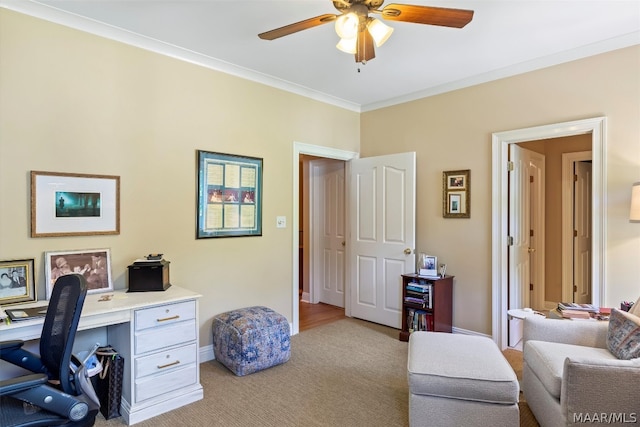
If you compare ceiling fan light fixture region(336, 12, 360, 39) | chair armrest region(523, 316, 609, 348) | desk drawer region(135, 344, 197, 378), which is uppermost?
ceiling fan light fixture region(336, 12, 360, 39)

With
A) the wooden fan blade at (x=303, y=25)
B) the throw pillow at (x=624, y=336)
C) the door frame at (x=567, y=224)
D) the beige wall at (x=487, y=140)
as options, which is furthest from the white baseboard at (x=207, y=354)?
the door frame at (x=567, y=224)

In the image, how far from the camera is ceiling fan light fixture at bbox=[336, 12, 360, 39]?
193 cm

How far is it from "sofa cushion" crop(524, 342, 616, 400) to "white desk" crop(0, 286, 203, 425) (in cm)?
221

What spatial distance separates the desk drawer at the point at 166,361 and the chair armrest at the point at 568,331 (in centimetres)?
233

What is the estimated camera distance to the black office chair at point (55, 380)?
1.41 meters

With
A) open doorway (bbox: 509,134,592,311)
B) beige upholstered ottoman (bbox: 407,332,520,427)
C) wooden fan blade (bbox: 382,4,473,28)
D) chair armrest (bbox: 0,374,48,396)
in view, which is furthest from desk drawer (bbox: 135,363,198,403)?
open doorway (bbox: 509,134,592,311)

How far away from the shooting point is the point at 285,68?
11.2 ft

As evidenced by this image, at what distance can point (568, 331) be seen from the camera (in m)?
2.39

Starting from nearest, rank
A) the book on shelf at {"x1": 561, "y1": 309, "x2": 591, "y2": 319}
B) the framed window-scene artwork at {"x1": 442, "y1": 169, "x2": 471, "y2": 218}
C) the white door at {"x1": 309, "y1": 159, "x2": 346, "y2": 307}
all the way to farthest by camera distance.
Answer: the book on shelf at {"x1": 561, "y1": 309, "x2": 591, "y2": 319} < the framed window-scene artwork at {"x1": 442, "y1": 169, "x2": 471, "y2": 218} < the white door at {"x1": 309, "y1": 159, "x2": 346, "y2": 307}

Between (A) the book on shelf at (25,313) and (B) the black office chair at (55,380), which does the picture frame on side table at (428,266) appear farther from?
(A) the book on shelf at (25,313)

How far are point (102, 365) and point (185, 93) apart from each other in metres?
2.17

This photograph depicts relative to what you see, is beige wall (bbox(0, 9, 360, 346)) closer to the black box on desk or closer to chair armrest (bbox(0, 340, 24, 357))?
the black box on desk

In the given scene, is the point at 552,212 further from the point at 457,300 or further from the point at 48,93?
the point at 48,93

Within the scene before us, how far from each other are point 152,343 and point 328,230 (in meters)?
3.13
